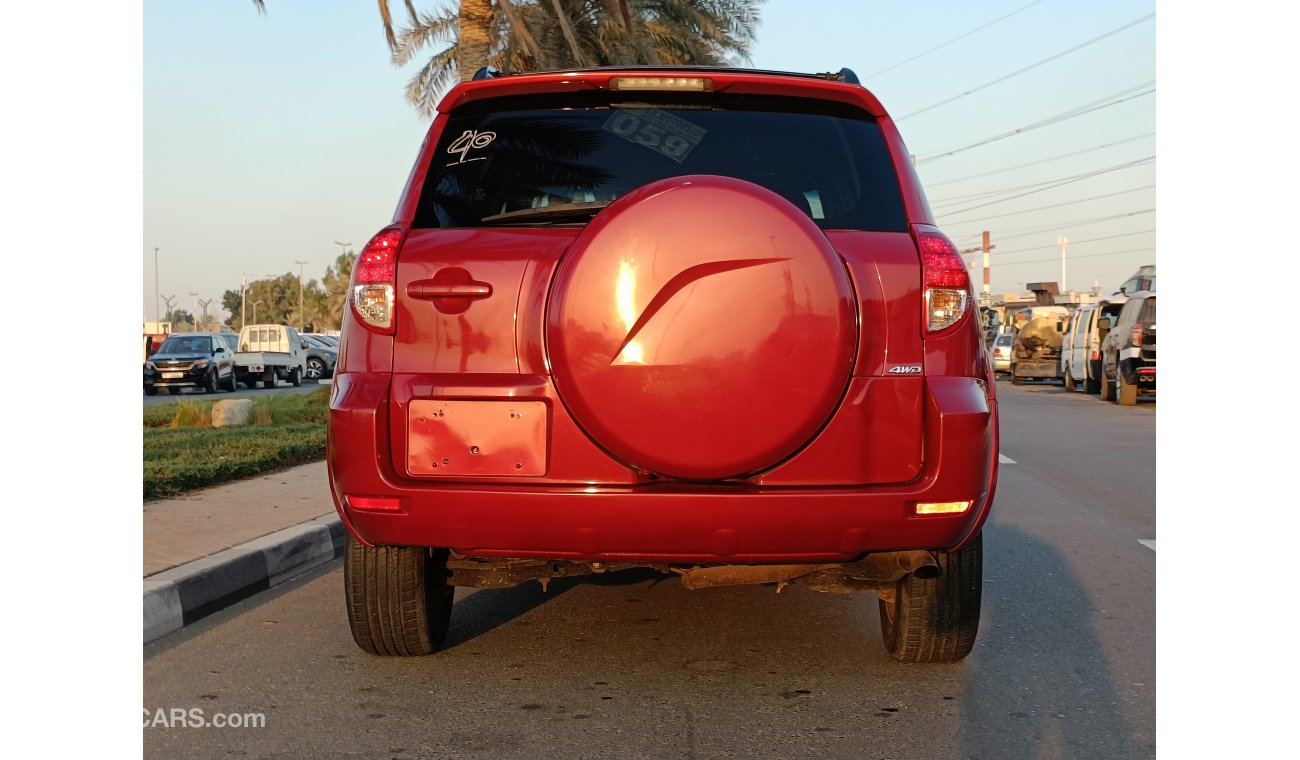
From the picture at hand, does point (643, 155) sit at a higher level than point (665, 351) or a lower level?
higher

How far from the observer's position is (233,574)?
6.05 metres

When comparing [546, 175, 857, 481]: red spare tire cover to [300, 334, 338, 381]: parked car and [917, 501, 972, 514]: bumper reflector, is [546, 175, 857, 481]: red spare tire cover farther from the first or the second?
[300, 334, 338, 381]: parked car

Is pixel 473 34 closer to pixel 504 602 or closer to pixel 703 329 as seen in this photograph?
pixel 504 602

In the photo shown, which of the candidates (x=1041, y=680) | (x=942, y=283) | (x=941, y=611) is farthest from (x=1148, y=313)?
(x=942, y=283)

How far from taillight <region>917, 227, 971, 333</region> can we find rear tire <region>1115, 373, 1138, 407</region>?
69.9ft

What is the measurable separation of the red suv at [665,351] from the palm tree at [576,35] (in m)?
14.5

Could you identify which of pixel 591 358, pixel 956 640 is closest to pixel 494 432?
pixel 591 358

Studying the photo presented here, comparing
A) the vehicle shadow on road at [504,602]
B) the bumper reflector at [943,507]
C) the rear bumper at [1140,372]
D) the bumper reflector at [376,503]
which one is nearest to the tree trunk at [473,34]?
the rear bumper at [1140,372]

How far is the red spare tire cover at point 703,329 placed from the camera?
3555 millimetres

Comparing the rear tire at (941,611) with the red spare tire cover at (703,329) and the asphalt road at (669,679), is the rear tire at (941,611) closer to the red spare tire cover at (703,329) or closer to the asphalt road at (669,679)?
the asphalt road at (669,679)

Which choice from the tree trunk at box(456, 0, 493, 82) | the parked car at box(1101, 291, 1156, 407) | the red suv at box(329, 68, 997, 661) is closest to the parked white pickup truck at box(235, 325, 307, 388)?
the tree trunk at box(456, 0, 493, 82)

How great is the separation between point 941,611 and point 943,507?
761mm
